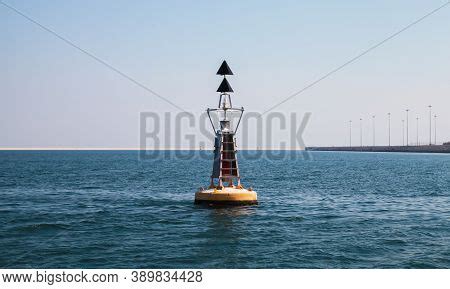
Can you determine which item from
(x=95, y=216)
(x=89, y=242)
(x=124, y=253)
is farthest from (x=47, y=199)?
(x=124, y=253)

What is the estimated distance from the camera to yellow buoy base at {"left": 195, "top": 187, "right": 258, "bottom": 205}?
44.8 metres

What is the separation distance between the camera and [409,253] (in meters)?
27.6

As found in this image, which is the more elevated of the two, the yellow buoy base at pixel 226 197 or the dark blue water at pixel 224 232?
the yellow buoy base at pixel 226 197

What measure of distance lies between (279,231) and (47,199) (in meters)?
33.9

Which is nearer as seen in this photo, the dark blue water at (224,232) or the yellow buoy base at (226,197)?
the dark blue water at (224,232)

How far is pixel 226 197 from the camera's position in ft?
147

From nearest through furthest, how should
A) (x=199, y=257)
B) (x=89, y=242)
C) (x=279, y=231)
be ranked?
(x=199, y=257) → (x=89, y=242) → (x=279, y=231)

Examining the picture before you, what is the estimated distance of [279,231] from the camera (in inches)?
1379

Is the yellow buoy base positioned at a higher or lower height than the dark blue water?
higher

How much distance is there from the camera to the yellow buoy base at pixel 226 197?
147ft

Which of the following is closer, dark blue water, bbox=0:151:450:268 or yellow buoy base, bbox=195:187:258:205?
dark blue water, bbox=0:151:450:268
